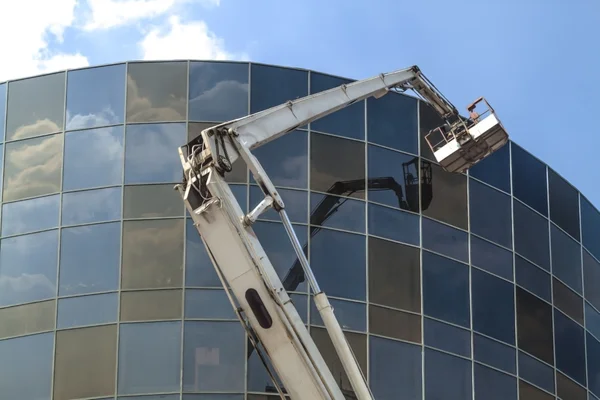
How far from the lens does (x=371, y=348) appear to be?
31.0 metres

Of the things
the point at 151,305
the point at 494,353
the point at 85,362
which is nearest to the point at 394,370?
the point at 494,353

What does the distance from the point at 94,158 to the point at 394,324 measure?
827 cm

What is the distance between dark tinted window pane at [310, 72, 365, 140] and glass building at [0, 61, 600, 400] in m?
0.05

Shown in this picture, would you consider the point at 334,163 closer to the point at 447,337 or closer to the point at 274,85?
the point at 274,85

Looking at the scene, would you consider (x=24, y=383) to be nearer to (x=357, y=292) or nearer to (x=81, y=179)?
(x=81, y=179)

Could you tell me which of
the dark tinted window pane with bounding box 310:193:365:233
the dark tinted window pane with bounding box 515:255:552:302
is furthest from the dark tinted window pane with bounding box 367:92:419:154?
the dark tinted window pane with bounding box 515:255:552:302

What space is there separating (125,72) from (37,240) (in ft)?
15.3

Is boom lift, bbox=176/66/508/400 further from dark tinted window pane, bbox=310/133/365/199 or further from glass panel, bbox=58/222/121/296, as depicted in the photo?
glass panel, bbox=58/222/121/296

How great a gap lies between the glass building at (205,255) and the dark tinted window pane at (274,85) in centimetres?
4

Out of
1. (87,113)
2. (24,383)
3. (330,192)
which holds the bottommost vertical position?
(24,383)

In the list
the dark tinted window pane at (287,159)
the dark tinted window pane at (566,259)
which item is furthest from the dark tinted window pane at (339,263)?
the dark tinted window pane at (566,259)

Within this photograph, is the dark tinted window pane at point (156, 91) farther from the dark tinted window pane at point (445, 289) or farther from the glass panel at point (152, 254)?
the dark tinted window pane at point (445, 289)

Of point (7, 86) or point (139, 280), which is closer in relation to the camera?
point (139, 280)

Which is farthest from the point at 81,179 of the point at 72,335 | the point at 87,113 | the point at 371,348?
the point at 371,348
